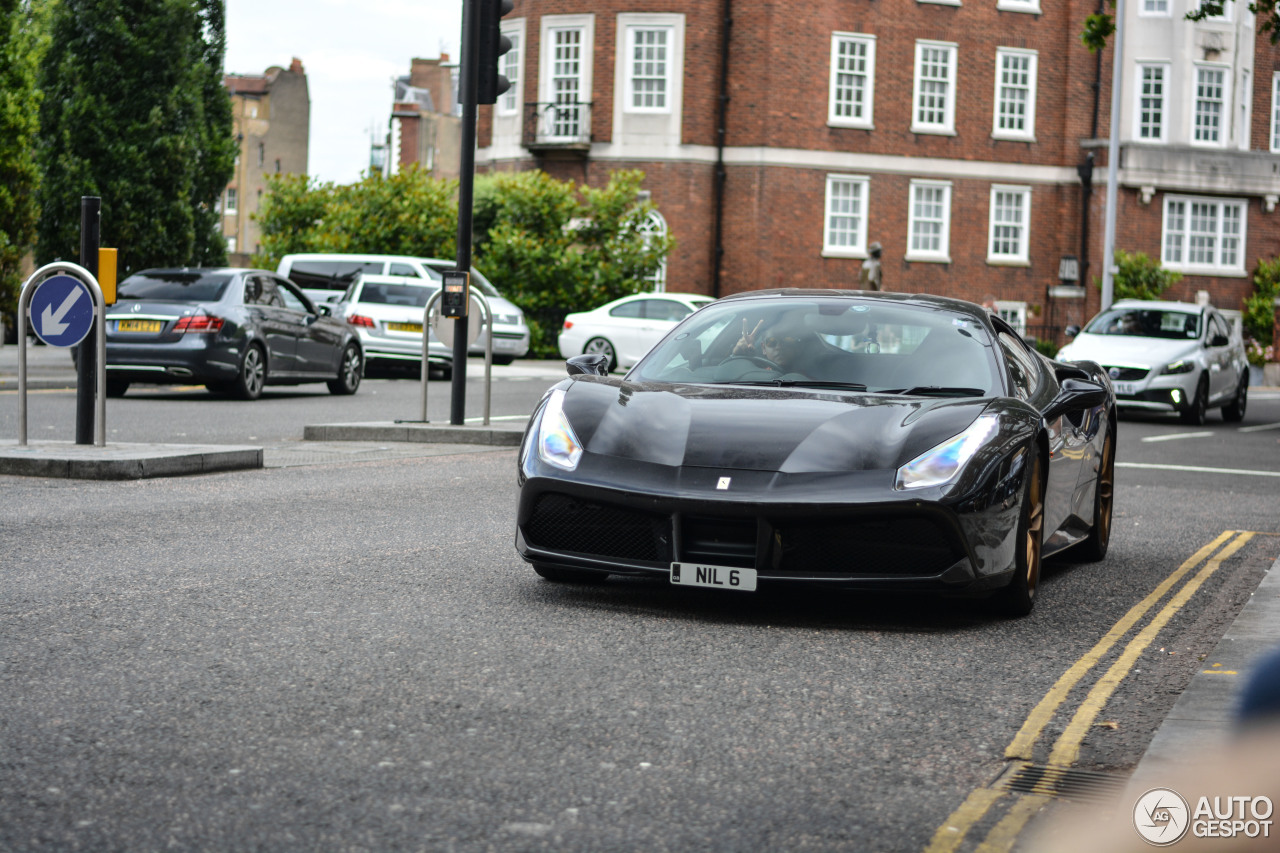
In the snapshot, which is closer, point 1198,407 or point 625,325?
point 1198,407

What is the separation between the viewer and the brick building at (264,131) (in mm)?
94812

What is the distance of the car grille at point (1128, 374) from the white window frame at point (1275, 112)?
2746 centimetres

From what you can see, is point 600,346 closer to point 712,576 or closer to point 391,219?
point 391,219

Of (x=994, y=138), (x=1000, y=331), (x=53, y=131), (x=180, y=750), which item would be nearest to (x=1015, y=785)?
(x=180, y=750)

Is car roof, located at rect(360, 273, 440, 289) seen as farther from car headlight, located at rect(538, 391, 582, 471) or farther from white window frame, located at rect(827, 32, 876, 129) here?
car headlight, located at rect(538, 391, 582, 471)

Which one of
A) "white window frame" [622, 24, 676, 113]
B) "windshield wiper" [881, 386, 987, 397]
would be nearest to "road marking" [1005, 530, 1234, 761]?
"windshield wiper" [881, 386, 987, 397]

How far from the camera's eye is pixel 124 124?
25.8 metres

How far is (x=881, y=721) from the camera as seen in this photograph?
4.70 m

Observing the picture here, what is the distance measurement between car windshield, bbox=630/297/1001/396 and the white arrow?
4.96 m

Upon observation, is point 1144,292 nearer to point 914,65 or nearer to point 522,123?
point 914,65

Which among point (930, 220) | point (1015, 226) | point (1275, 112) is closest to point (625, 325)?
point (930, 220)

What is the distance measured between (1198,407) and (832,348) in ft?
54.2

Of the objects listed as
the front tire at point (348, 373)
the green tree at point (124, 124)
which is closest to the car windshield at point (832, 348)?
the front tire at point (348, 373)

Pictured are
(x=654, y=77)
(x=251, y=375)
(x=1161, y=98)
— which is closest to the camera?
(x=251, y=375)
